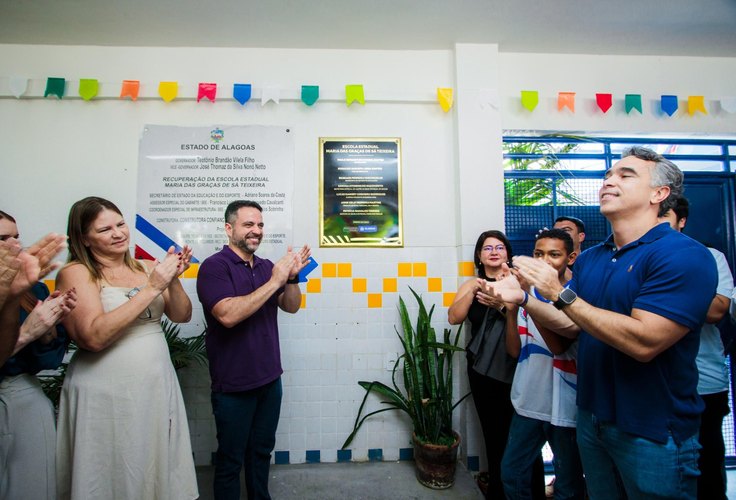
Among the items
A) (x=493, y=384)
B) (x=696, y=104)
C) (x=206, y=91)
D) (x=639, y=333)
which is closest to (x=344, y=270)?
(x=493, y=384)

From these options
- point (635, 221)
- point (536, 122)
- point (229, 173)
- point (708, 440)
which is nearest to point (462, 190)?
point (536, 122)

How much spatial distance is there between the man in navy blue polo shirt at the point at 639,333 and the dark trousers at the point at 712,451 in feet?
3.23

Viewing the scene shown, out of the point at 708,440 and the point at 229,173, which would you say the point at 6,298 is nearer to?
the point at 229,173

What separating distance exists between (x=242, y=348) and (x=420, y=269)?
5.09 feet

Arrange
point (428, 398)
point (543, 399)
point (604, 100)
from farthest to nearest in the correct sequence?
1. point (604, 100)
2. point (428, 398)
3. point (543, 399)

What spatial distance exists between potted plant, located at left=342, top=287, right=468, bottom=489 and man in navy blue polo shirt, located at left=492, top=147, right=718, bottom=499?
106cm

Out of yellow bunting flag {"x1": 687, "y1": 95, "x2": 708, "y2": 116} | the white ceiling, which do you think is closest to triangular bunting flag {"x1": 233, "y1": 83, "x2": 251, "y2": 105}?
the white ceiling

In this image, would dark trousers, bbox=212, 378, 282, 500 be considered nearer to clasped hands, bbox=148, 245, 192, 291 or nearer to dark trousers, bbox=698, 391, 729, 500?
clasped hands, bbox=148, 245, 192, 291

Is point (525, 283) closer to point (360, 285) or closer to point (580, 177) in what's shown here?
point (360, 285)

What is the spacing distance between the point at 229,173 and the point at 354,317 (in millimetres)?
1545

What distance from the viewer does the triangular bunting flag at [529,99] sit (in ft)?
9.88

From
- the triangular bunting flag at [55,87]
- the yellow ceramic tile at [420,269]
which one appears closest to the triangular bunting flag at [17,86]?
the triangular bunting flag at [55,87]

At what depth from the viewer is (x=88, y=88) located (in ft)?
9.26

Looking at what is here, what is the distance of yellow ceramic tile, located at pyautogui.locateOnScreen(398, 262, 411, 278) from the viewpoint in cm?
295
